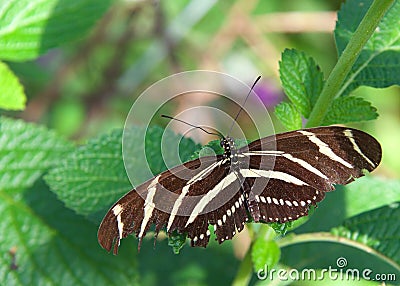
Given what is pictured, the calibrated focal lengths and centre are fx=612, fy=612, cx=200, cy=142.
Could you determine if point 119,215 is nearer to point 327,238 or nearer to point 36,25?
point 327,238

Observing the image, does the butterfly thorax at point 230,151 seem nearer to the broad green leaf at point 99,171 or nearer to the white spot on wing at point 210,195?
the white spot on wing at point 210,195

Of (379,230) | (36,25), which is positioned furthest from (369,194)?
(36,25)

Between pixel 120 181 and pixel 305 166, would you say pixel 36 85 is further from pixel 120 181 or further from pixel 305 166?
pixel 305 166

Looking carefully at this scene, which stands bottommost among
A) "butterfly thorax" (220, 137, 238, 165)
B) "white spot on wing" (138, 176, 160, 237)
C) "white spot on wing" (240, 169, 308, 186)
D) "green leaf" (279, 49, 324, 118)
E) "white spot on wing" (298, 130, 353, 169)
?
"white spot on wing" (138, 176, 160, 237)

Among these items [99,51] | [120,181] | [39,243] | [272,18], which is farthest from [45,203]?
[272,18]

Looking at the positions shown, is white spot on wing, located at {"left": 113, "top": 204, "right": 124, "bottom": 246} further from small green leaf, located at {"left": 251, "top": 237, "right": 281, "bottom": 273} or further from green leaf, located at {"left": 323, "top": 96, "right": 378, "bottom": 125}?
green leaf, located at {"left": 323, "top": 96, "right": 378, "bottom": 125}

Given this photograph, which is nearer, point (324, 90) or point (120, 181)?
point (324, 90)

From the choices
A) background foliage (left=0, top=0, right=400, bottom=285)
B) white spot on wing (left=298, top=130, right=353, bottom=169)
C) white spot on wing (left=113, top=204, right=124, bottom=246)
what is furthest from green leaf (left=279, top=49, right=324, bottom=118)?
white spot on wing (left=113, top=204, right=124, bottom=246)
